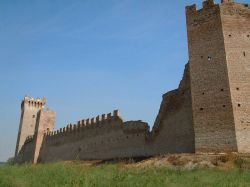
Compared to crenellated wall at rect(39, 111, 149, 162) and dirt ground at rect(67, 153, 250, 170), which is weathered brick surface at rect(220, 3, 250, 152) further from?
crenellated wall at rect(39, 111, 149, 162)

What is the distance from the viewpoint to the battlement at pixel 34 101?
41.6 metres

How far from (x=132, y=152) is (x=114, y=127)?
117 inches

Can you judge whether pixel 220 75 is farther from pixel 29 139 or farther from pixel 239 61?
pixel 29 139

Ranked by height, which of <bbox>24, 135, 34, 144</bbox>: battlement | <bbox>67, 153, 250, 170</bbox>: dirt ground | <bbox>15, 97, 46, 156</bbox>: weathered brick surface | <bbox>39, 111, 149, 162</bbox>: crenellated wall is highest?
<bbox>15, 97, 46, 156</bbox>: weathered brick surface

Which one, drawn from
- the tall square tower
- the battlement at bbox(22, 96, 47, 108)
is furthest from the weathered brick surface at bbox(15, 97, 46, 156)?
the tall square tower

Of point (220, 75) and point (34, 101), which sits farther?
point (34, 101)

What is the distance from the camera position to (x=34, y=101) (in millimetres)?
42156

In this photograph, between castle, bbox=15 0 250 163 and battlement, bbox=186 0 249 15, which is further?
battlement, bbox=186 0 249 15

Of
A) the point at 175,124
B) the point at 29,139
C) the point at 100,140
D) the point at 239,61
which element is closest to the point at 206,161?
the point at 175,124

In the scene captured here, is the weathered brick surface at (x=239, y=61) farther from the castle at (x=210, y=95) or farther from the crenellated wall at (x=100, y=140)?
the crenellated wall at (x=100, y=140)

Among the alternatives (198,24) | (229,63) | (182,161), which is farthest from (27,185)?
(198,24)

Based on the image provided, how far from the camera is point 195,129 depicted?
14078mm

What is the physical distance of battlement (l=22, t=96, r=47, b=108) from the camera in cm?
4162

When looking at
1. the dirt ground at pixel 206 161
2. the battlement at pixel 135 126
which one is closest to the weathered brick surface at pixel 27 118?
the battlement at pixel 135 126
